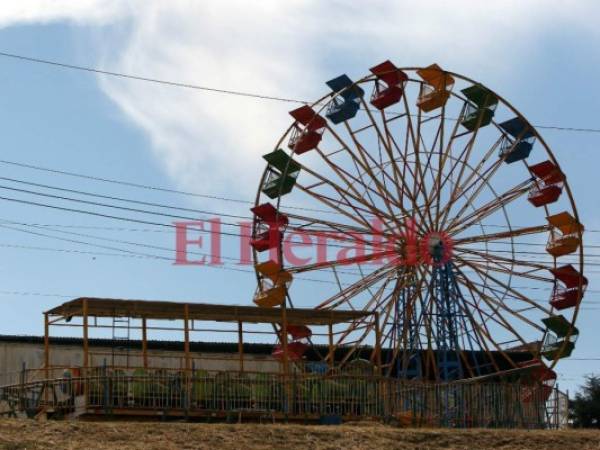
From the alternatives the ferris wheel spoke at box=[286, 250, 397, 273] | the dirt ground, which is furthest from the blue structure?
the dirt ground

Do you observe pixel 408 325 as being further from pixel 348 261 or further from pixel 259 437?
pixel 259 437

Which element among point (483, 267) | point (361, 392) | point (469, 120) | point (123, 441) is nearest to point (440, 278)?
point (483, 267)

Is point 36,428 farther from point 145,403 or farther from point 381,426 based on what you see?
point 381,426

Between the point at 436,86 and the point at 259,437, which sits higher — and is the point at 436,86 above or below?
above

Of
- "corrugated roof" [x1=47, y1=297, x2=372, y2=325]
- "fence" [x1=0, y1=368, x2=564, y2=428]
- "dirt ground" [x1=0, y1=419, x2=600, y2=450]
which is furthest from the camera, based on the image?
"corrugated roof" [x1=47, y1=297, x2=372, y2=325]

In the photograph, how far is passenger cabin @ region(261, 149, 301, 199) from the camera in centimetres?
4559

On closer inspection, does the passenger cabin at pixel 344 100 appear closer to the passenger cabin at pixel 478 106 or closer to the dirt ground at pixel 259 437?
the passenger cabin at pixel 478 106

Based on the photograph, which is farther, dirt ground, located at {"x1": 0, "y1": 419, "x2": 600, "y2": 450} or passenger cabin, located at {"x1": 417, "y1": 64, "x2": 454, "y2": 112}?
passenger cabin, located at {"x1": 417, "y1": 64, "x2": 454, "y2": 112}

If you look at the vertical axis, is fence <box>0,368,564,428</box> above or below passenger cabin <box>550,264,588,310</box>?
below

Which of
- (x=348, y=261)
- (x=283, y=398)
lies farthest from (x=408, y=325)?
(x=283, y=398)

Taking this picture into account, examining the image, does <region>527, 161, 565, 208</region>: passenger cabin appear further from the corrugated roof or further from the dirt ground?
the dirt ground

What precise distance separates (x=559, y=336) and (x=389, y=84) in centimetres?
963

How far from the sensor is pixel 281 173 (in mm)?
45656

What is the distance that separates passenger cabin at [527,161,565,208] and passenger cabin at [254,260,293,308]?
862 cm
